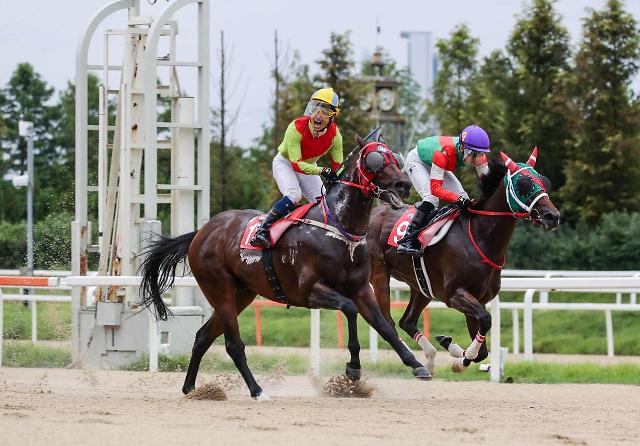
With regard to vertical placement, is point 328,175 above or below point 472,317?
above

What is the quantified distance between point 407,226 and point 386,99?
23389mm

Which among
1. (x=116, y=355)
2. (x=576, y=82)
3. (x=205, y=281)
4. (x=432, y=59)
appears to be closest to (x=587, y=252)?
(x=576, y=82)

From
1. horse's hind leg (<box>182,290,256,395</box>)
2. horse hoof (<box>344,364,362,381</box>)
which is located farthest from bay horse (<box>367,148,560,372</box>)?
horse's hind leg (<box>182,290,256,395</box>)

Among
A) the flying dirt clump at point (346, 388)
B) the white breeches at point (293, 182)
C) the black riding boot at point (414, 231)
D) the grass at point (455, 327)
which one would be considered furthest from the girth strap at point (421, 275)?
the grass at point (455, 327)

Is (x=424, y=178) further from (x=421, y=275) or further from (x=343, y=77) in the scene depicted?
(x=343, y=77)

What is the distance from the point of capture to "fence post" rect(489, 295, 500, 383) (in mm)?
10688

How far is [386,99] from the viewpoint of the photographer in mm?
33031

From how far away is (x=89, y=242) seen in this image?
1262 centimetres

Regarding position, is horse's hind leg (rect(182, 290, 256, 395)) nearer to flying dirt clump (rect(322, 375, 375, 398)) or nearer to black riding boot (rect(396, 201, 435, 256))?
flying dirt clump (rect(322, 375, 375, 398))

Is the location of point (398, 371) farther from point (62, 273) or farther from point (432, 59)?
point (432, 59)

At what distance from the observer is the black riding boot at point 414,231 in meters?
9.69

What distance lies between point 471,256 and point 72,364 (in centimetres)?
457

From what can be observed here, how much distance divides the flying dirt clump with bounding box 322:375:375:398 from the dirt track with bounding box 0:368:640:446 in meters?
0.11

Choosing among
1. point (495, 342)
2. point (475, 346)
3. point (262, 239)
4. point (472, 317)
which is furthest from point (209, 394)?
point (495, 342)
